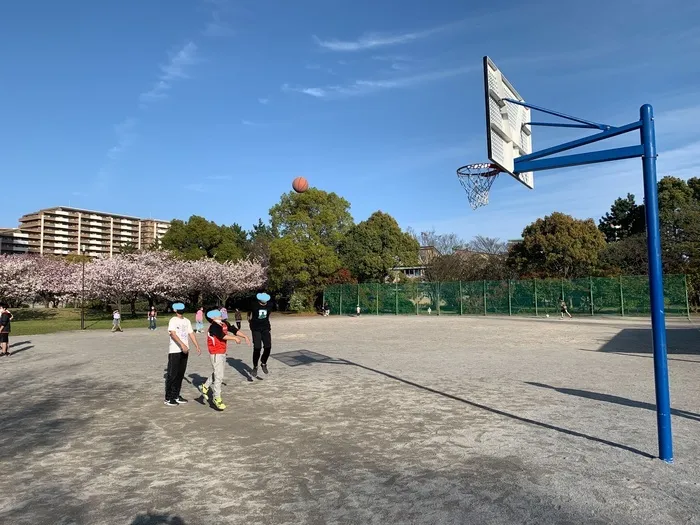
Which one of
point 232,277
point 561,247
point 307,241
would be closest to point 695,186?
point 561,247

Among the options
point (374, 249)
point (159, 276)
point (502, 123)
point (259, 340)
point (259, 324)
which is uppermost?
point (374, 249)

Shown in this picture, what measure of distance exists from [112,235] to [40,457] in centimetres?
15159

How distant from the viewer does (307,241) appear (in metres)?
44.5

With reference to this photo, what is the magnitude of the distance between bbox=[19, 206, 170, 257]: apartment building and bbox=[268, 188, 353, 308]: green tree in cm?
8321

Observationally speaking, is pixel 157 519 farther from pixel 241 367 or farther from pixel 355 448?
pixel 241 367

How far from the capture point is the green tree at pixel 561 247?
38188 mm

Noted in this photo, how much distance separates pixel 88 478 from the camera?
180 inches

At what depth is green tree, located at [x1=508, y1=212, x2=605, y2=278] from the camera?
125ft

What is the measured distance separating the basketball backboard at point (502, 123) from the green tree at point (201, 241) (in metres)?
44.2

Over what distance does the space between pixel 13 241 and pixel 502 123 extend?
136509 mm

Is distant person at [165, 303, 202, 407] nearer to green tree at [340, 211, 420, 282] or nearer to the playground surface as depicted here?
the playground surface

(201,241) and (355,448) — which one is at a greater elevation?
(201,241)

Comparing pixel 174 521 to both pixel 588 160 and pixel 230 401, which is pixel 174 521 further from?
pixel 588 160

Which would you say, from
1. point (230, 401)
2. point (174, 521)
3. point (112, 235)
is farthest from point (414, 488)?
point (112, 235)
